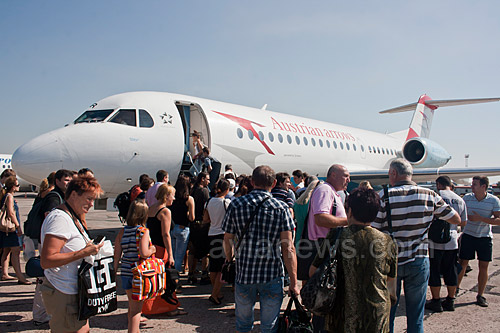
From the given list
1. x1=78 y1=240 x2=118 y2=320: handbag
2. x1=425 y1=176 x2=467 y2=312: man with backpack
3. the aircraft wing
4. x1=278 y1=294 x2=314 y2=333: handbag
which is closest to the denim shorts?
x1=78 y1=240 x2=118 y2=320: handbag

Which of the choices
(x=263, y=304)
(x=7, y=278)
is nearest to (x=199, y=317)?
(x=263, y=304)

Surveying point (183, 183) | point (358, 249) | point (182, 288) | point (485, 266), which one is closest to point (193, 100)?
point (183, 183)

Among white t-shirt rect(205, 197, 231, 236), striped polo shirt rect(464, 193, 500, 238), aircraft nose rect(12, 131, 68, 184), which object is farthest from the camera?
aircraft nose rect(12, 131, 68, 184)

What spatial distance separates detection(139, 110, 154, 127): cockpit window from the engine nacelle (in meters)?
11.9

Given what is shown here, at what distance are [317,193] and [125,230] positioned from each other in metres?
2.13

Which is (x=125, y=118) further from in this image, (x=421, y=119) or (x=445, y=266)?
(x=421, y=119)

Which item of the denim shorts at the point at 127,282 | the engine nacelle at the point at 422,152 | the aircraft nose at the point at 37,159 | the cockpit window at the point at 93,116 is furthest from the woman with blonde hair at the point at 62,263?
the engine nacelle at the point at 422,152

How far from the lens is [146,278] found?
13.0ft

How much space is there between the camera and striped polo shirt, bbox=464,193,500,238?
5.76 metres

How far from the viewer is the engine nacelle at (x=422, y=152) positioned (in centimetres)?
1659

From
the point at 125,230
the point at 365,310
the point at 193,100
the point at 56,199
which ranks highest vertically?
the point at 193,100

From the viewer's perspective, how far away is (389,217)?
3.75 metres

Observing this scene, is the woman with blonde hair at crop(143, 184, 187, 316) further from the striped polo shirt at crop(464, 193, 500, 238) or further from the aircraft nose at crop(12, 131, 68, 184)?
the striped polo shirt at crop(464, 193, 500, 238)

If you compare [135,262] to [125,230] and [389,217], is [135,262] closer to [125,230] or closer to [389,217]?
[125,230]
